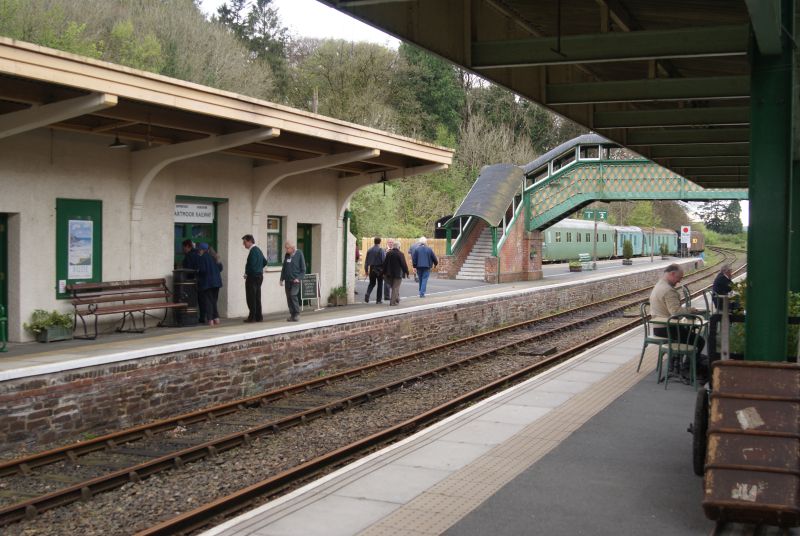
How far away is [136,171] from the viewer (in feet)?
42.0

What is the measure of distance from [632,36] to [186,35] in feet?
120

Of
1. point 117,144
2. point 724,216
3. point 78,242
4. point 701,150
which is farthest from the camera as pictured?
point 724,216

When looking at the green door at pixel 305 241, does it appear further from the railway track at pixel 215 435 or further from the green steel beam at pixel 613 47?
the green steel beam at pixel 613 47

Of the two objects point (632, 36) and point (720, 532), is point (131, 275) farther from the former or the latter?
point (720, 532)

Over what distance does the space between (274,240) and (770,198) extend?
39.6ft

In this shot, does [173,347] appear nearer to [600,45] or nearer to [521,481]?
[521,481]

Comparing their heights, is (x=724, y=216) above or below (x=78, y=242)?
above

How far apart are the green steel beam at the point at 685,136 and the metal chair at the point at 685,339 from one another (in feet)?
9.23

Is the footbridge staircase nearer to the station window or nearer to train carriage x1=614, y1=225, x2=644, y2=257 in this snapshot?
the station window

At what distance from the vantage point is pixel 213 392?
11.1 meters

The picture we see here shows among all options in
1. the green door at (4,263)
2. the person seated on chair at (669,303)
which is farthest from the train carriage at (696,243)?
the green door at (4,263)

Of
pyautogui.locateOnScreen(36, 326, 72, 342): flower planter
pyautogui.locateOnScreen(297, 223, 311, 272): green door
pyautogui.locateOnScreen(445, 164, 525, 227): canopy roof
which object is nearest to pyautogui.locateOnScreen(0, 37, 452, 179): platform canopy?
pyautogui.locateOnScreen(297, 223, 311, 272): green door

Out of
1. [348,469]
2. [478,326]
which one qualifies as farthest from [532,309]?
[348,469]

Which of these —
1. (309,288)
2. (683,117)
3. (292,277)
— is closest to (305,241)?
(309,288)
